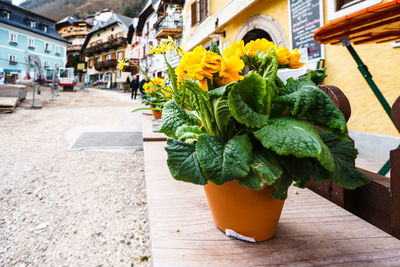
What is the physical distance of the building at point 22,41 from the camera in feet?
79.7

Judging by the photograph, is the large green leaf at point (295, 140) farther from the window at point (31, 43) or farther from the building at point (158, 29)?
the window at point (31, 43)

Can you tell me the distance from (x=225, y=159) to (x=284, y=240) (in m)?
0.30

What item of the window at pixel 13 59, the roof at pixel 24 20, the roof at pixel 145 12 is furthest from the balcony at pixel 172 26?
the roof at pixel 24 20

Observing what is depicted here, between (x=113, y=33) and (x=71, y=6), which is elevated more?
(x=71, y=6)

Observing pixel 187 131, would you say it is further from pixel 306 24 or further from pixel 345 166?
pixel 306 24

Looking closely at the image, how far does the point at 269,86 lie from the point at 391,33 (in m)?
1.06

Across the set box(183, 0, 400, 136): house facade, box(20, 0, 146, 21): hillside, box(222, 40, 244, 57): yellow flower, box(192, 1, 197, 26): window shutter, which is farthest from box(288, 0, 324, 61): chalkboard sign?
box(20, 0, 146, 21): hillside

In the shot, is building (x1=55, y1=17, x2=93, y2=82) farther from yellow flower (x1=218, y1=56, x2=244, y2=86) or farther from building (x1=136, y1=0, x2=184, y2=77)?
yellow flower (x1=218, y1=56, x2=244, y2=86)

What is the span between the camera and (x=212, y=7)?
24.9 feet

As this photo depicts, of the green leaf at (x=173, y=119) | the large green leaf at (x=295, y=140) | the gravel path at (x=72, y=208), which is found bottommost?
the gravel path at (x=72, y=208)

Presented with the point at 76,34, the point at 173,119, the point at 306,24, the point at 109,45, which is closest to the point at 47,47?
the point at 109,45

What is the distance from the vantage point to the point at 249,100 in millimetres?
524

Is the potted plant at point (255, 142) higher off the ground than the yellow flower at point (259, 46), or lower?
lower

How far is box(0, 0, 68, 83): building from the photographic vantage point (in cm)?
2430
